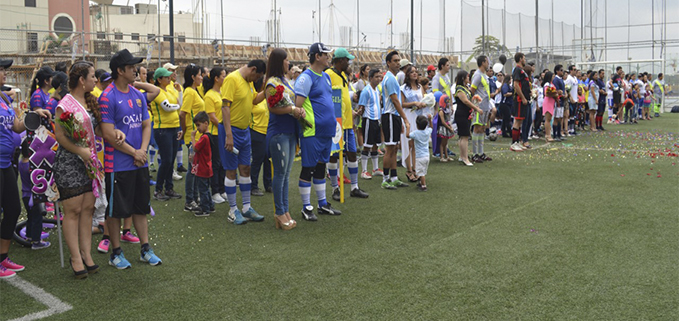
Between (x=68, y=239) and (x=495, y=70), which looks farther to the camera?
(x=495, y=70)

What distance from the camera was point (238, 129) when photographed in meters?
6.94

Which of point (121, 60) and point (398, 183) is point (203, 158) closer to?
point (121, 60)

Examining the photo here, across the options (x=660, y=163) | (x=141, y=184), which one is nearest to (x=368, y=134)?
(x=141, y=184)

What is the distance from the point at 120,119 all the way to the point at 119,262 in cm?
131

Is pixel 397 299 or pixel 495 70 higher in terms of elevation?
pixel 495 70

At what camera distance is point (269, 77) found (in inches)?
248

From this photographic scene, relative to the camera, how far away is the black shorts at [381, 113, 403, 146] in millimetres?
8891

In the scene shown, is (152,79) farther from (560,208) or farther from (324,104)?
(560,208)

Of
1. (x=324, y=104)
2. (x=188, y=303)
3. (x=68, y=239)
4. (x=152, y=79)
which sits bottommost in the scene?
(x=188, y=303)

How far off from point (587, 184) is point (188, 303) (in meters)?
6.82

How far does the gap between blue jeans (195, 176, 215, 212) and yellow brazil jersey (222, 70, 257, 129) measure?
900 millimetres

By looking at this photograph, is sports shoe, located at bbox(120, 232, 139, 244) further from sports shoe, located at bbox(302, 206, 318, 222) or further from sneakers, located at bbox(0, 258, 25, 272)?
sports shoe, located at bbox(302, 206, 318, 222)

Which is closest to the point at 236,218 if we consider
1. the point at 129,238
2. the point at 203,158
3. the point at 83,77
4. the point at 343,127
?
the point at 203,158

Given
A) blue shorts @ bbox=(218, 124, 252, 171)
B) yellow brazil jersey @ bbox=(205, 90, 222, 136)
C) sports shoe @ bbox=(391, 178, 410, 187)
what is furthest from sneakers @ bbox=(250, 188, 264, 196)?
sports shoe @ bbox=(391, 178, 410, 187)
